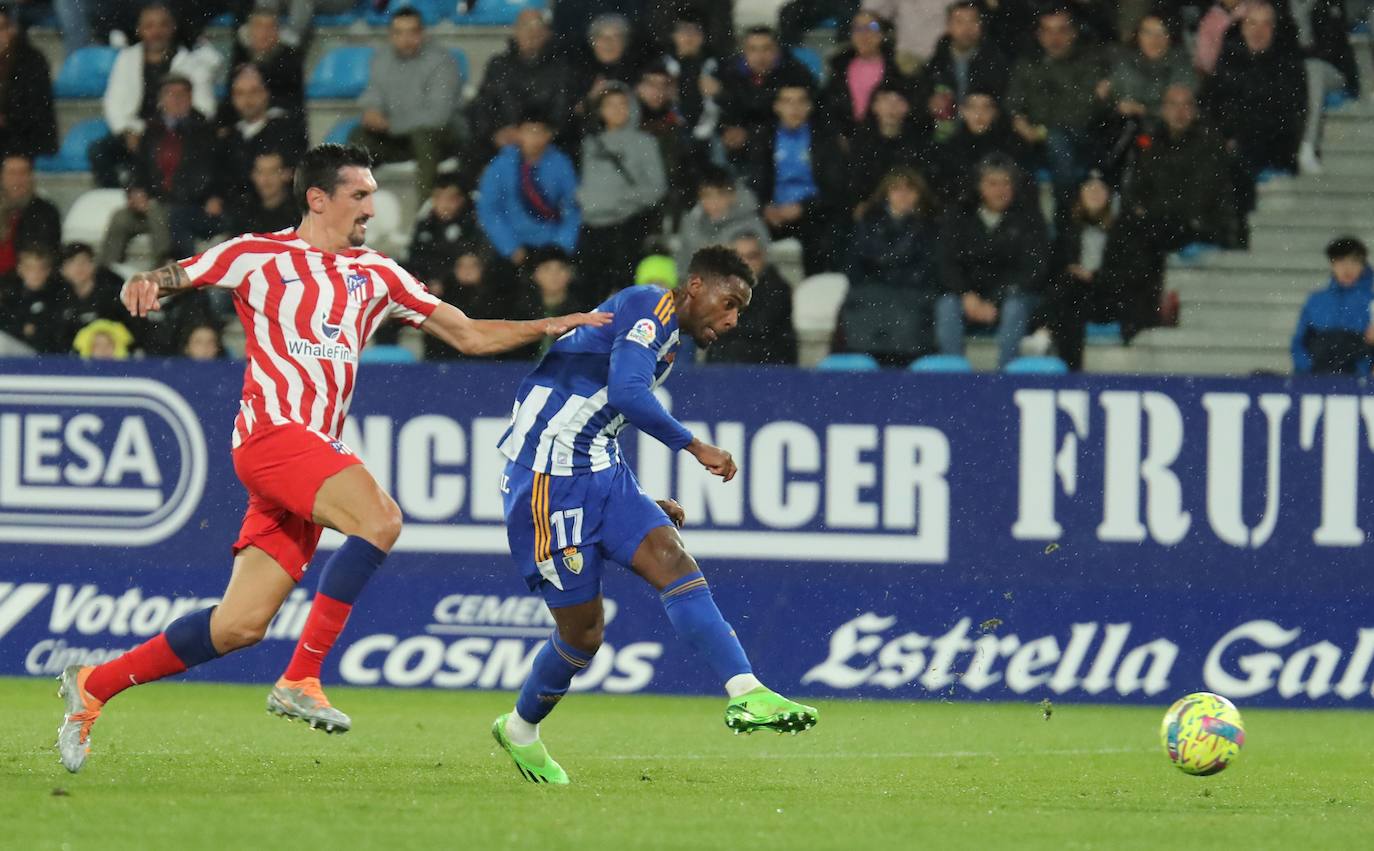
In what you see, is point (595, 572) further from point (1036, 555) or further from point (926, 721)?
point (1036, 555)

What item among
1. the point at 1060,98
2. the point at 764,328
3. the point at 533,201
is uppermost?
the point at 1060,98

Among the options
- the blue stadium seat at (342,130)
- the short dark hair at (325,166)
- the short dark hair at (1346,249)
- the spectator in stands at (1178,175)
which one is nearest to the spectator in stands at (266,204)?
the blue stadium seat at (342,130)

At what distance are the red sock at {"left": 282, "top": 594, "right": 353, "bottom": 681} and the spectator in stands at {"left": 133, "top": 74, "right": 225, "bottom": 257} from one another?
7045 mm

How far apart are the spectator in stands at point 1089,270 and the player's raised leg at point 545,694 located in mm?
5901

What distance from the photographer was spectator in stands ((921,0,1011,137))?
1368 cm

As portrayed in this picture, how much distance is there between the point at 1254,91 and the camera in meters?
13.7

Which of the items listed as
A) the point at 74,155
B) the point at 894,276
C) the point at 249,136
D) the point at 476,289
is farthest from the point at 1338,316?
the point at 74,155

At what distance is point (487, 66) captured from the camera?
556 inches

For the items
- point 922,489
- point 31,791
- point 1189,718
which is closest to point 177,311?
point 922,489

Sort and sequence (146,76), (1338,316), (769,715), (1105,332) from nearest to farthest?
(769,715) → (1338,316) → (1105,332) → (146,76)

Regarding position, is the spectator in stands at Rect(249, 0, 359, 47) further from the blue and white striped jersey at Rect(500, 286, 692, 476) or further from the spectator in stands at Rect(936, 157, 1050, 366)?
the blue and white striped jersey at Rect(500, 286, 692, 476)

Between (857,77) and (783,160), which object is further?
(857,77)

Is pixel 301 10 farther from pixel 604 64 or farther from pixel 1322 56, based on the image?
pixel 1322 56

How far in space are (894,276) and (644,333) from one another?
547 centimetres
